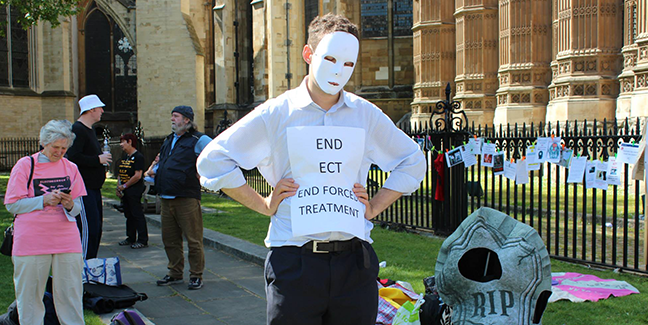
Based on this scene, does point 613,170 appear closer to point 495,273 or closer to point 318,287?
point 495,273

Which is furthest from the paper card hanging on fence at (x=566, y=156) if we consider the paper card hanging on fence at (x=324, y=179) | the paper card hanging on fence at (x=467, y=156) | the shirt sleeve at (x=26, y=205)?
the shirt sleeve at (x=26, y=205)

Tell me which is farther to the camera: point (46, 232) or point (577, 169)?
point (577, 169)

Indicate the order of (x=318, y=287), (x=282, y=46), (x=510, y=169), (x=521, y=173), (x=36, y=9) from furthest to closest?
(x=282, y=46), (x=36, y=9), (x=510, y=169), (x=521, y=173), (x=318, y=287)

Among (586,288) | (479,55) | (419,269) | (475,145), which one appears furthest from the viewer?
(479,55)

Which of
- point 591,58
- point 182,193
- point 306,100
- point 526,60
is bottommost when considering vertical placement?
point 182,193

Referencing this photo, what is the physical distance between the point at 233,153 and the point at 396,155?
75cm

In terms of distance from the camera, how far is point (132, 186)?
912cm

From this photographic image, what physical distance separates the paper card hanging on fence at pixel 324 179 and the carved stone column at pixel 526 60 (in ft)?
53.9

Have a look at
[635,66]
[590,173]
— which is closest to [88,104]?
[590,173]

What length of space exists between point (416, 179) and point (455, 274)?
3.13 feet

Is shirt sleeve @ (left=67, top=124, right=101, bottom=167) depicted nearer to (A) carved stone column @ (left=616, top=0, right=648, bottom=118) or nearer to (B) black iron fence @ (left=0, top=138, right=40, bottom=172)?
(A) carved stone column @ (left=616, top=0, right=648, bottom=118)

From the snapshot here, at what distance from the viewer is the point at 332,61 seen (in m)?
2.66

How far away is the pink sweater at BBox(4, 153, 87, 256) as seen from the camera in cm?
438

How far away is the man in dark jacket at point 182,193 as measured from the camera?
20.2ft
